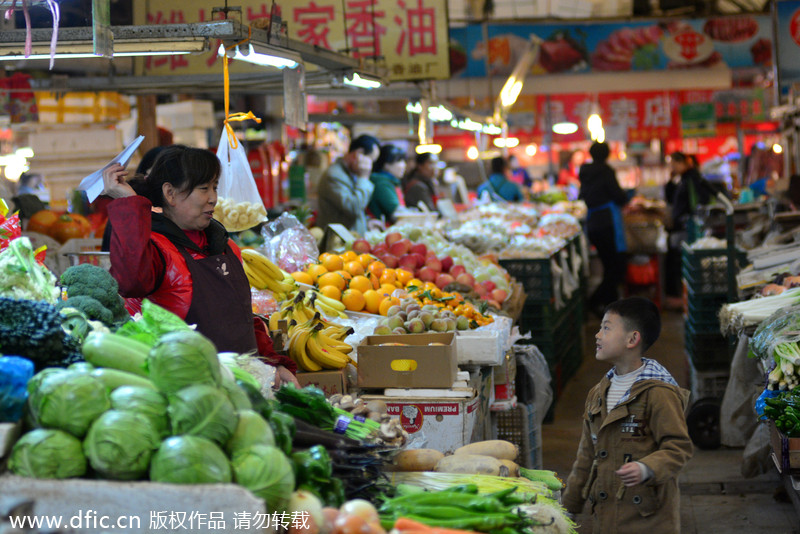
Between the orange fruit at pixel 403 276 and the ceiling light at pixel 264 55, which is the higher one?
the ceiling light at pixel 264 55

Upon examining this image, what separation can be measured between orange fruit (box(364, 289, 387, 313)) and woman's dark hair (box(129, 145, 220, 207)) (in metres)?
2.40

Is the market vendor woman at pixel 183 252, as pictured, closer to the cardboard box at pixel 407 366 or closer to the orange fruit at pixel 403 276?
the cardboard box at pixel 407 366

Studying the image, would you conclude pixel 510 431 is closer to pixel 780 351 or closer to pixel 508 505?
pixel 780 351

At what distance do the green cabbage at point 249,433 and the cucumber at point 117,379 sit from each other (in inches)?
9.2

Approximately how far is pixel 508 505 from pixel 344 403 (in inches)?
31.6

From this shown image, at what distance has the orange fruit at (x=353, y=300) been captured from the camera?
219 inches

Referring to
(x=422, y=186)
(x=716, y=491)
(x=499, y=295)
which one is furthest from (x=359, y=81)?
(x=422, y=186)

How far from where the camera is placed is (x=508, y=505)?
2.54 meters

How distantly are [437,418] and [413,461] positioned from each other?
104 centimetres

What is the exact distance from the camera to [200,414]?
2.00 meters

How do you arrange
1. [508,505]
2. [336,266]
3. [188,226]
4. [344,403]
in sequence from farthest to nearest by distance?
[336,266] → [188,226] → [344,403] → [508,505]

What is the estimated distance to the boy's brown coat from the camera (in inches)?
131

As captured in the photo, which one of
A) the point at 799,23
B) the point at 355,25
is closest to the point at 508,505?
the point at 355,25

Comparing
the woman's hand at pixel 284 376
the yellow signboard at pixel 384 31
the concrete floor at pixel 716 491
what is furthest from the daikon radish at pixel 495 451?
the yellow signboard at pixel 384 31
